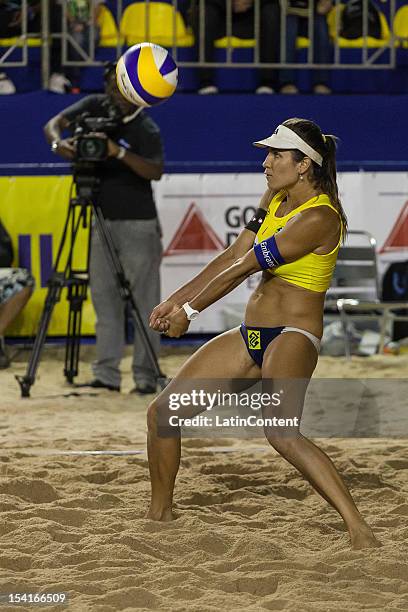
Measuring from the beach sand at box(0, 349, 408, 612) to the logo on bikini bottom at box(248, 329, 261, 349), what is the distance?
0.82 m

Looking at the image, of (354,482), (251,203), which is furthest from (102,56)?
(354,482)

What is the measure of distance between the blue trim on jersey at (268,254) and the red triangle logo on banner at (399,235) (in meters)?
6.10

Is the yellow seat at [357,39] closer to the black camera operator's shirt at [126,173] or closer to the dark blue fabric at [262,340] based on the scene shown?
the black camera operator's shirt at [126,173]

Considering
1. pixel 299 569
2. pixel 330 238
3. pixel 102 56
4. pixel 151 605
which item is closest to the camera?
pixel 151 605

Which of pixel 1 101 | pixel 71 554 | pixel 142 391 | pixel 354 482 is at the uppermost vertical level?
pixel 1 101

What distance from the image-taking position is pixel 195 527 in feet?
16.4

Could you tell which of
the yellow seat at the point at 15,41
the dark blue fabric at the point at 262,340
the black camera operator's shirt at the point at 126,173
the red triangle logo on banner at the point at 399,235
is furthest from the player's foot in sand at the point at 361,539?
the yellow seat at the point at 15,41

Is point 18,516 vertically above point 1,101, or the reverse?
point 1,101

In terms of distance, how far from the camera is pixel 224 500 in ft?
18.4

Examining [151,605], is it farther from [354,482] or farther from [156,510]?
[354,482]

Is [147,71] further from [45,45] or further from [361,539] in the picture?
[45,45]

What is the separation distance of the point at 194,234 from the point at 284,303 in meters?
5.65

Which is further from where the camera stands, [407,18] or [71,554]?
[407,18]

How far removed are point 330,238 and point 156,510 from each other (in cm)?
147
